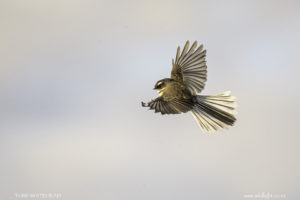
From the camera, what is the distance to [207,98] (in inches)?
194

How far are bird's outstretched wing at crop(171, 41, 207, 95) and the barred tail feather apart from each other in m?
0.19

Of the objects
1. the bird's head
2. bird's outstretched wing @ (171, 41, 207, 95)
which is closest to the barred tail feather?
bird's outstretched wing @ (171, 41, 207, 95)

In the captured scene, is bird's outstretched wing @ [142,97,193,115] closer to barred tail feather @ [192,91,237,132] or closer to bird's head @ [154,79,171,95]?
bird's head @ [154,79,171,95]

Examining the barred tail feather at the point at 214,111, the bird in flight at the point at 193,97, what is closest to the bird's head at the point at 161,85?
the bird in flight at the point at 193,97

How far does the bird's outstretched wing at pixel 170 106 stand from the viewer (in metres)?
3.80

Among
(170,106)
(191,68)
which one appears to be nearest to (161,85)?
(170,106)

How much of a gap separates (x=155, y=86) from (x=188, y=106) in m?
0.45

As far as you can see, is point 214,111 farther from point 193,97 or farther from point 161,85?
point 161,85

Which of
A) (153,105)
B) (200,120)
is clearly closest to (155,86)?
(153,105)

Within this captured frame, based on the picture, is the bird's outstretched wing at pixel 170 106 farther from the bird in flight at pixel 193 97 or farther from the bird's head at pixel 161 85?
the bird's head at pixel 161 85

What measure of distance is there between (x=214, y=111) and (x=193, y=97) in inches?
12.4

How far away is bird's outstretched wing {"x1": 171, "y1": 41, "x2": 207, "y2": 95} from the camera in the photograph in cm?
487

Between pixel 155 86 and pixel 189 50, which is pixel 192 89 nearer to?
pixel 189 50

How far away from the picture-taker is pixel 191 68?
494cm
